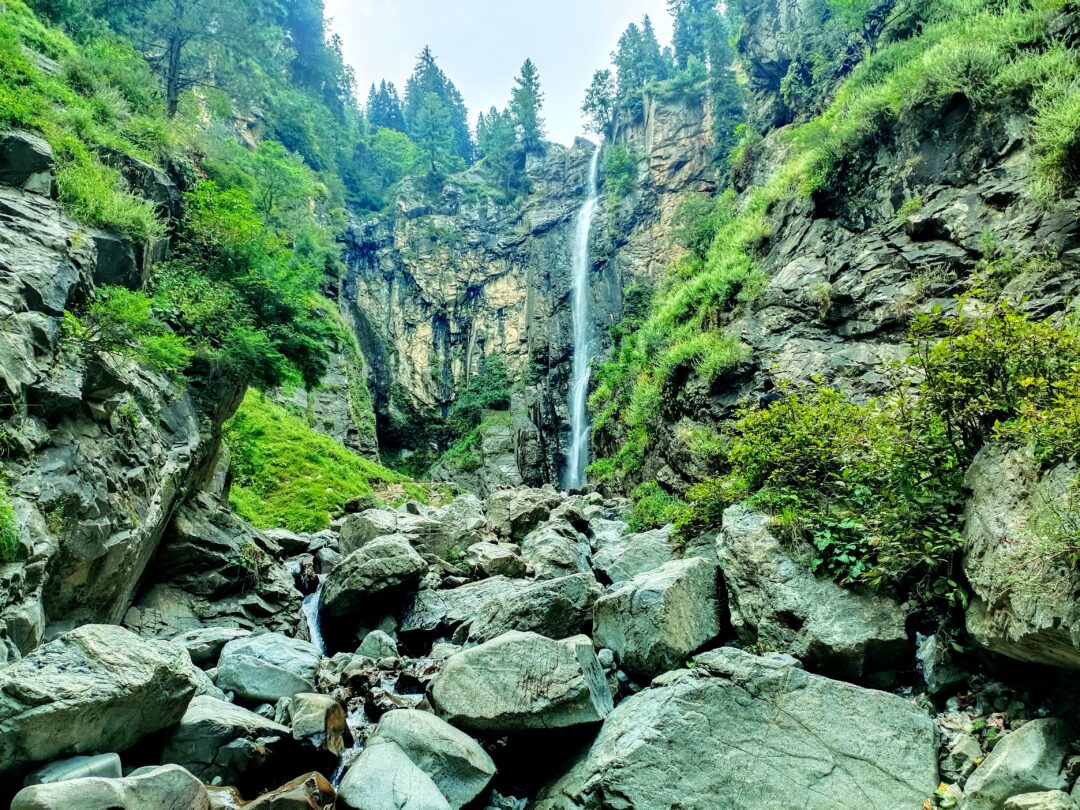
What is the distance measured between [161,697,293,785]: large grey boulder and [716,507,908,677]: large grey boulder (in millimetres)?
4982

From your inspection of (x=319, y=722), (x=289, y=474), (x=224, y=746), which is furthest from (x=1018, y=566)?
(x=289, y=474)

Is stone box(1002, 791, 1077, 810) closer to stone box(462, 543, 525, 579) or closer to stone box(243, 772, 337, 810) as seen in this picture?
stone box(243, 772, 337, 810)

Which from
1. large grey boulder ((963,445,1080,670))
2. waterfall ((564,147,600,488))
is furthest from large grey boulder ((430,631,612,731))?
waterfall ((564,147,600,488))

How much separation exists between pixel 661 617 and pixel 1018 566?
11.1 feet

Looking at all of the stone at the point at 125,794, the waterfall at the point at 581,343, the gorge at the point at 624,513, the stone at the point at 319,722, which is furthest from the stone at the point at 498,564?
the waterfall at the point at 581,343

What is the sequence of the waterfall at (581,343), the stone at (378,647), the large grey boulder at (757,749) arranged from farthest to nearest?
1. the waterfall at (581,343)
2. the stone at (378,647)
3. the large grey boulder at (757,749)

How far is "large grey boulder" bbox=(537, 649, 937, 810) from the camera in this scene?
14.4 feet

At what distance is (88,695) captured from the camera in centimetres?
438

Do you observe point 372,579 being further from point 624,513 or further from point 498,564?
→ point 624,513

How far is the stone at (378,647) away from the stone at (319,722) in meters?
2.20

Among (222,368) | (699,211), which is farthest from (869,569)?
(699,211)

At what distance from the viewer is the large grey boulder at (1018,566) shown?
154 inches

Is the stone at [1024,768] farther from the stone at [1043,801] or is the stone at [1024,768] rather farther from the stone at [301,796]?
the stone at [301,796]

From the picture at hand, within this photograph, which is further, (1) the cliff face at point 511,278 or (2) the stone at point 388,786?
(1) the cliff face at point 511,278
